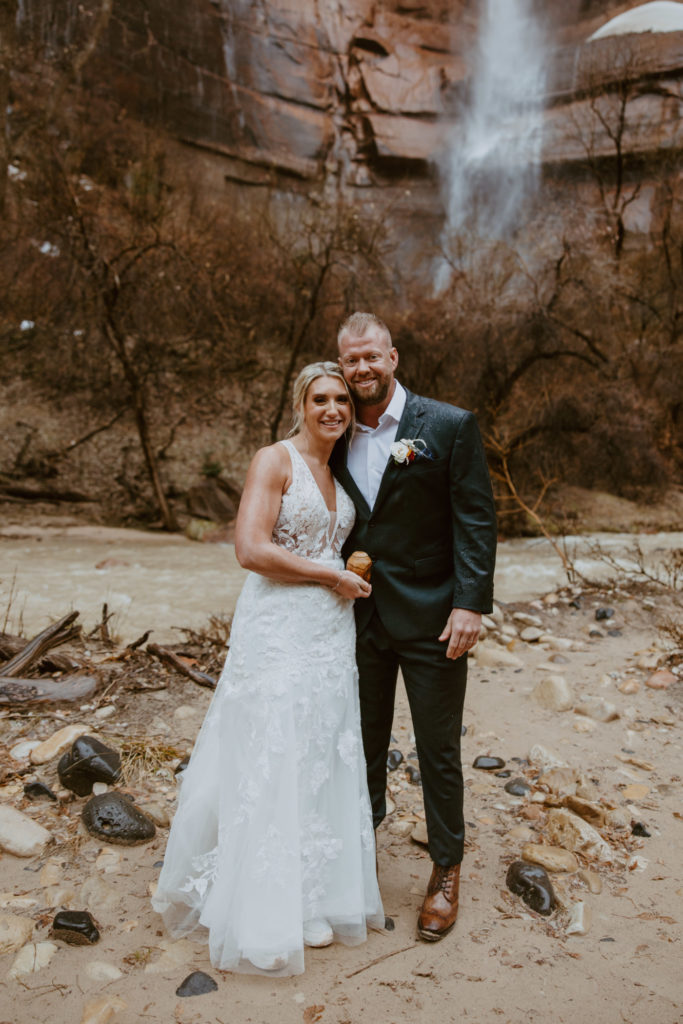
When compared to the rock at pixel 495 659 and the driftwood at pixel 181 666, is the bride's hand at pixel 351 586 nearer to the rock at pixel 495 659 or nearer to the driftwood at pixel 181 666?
the driftwood at pixel 181 666

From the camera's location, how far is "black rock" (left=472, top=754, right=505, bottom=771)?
4000 millimetres

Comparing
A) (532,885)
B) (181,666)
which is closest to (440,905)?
(532,885)

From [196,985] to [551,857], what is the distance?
5.20ft

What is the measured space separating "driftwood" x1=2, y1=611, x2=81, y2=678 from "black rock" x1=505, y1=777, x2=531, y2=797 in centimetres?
308

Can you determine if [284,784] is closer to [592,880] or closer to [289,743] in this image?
[289,743]

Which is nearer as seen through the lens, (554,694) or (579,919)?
(579,919)

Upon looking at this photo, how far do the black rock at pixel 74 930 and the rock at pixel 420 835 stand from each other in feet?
4.79

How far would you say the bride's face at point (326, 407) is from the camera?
102 inches

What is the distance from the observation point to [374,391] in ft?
8.65

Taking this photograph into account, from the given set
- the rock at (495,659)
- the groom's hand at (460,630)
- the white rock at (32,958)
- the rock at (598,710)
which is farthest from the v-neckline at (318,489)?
the rock at (495,659)

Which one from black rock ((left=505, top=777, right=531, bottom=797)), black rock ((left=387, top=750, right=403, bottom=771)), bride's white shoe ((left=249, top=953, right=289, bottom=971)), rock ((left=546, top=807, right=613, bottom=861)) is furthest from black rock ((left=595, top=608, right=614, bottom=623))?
bride's white shoe ((left=249, top=953, right=289, bottom=971))

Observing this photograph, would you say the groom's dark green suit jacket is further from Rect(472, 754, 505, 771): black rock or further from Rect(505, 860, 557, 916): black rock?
Rect(472, 754, 505, 771): black rock

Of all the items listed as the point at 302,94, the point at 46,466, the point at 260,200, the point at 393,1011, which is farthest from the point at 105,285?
the point at 302,94

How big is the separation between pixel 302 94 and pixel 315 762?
27154 millimetres
